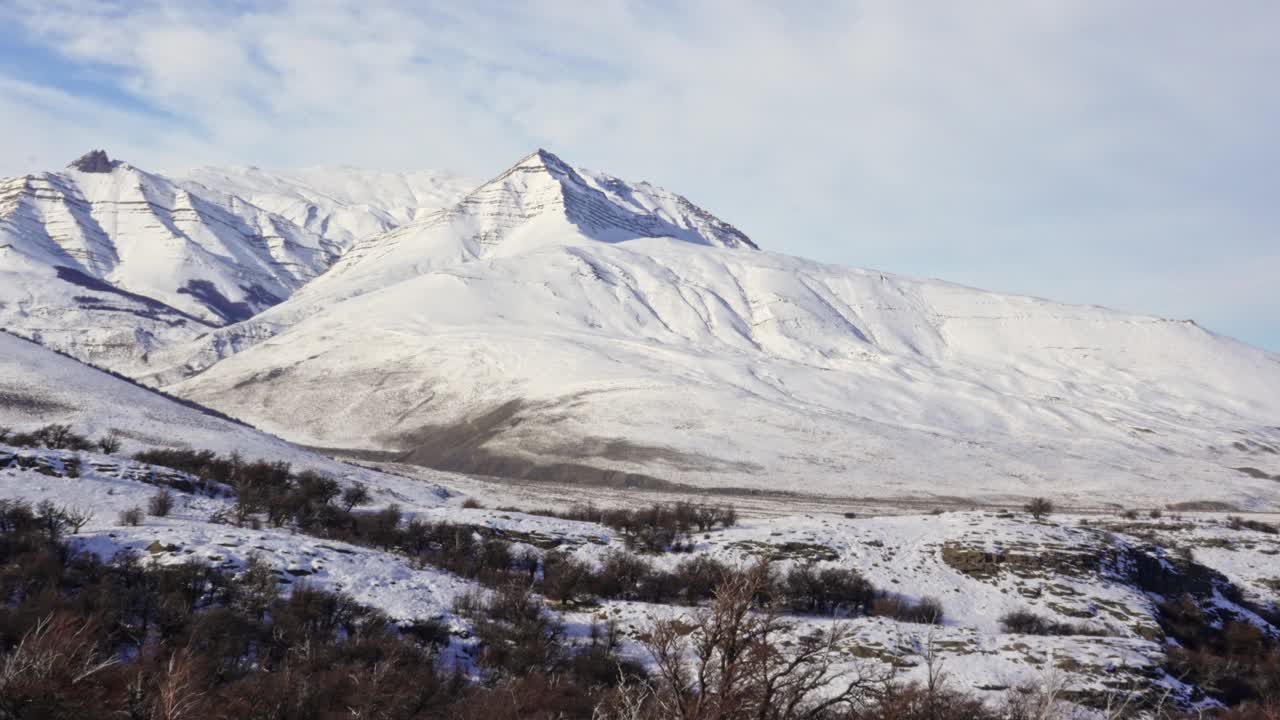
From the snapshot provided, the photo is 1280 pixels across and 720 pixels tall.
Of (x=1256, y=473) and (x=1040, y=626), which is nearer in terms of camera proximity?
(x=1040, y=626)

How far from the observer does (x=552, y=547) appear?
48.9 meters

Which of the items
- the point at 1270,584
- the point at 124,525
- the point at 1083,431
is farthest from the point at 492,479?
the point at 1083,431

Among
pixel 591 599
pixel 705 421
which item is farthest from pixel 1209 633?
pixel 705 421

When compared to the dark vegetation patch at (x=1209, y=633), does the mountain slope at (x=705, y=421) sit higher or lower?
higher

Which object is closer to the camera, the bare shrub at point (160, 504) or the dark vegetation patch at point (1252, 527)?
the bare shrub at point (160, 504)

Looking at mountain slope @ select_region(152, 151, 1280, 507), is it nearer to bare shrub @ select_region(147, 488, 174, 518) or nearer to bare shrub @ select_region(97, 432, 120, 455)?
bare shrub @ select_region(97, 432, 120, 455)

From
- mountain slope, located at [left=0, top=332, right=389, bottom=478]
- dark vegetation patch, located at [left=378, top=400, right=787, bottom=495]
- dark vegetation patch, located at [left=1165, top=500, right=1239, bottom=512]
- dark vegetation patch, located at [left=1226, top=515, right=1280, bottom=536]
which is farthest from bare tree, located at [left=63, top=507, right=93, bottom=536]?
dark vegetation patch, located at [left=1165, top=500, right=1239, bottom=512]

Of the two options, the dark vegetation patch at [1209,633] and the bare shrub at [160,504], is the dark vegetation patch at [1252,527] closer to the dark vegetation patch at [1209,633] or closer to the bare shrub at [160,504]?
the dark vegetation patch at [1209,633]

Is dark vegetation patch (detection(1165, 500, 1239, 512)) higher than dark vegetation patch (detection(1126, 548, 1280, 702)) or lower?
higher

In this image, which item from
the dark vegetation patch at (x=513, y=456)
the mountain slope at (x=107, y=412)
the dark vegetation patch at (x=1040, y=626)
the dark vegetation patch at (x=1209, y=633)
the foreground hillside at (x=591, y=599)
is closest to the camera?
the foreground hillside at (x=591, y=599)

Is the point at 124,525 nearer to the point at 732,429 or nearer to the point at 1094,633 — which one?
the point at 1094,633

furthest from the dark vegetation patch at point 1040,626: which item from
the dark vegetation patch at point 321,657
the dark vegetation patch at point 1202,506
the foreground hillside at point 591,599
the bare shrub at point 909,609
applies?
the dark vegetation patch at point 1202,506

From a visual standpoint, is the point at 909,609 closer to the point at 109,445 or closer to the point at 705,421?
the point at 109,445

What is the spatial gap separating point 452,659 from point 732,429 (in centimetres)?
10825
